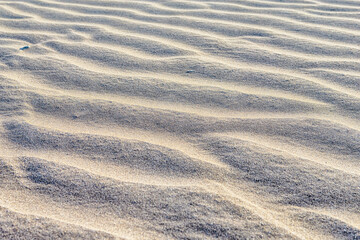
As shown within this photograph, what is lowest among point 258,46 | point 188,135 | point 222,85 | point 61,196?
point 61,196

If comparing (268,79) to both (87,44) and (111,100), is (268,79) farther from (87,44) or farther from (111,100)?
(87,44)

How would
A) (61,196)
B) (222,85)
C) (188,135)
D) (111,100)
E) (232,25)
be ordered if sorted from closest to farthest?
(61,196) < (188,135) < (111,100) < (222,85) < (232,25)

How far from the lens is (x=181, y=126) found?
1.44m

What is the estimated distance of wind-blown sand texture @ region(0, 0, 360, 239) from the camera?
103 centimetres

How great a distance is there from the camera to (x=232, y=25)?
7.53 ft

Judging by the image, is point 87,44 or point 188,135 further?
point 87,44

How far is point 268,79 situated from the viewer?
5.69 ft

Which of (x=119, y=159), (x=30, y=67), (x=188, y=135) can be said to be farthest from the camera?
(x=30, y=67)

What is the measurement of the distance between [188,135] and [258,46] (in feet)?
3.01

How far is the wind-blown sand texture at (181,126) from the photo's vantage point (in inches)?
Answer: 40.6

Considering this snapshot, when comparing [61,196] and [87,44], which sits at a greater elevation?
[87,44]

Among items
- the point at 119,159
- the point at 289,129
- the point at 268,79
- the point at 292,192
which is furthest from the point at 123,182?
the point at 268,79

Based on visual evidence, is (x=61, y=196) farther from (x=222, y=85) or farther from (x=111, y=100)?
(x=222, y=85)

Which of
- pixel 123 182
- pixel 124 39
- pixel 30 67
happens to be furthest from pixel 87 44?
pixel 123 182
